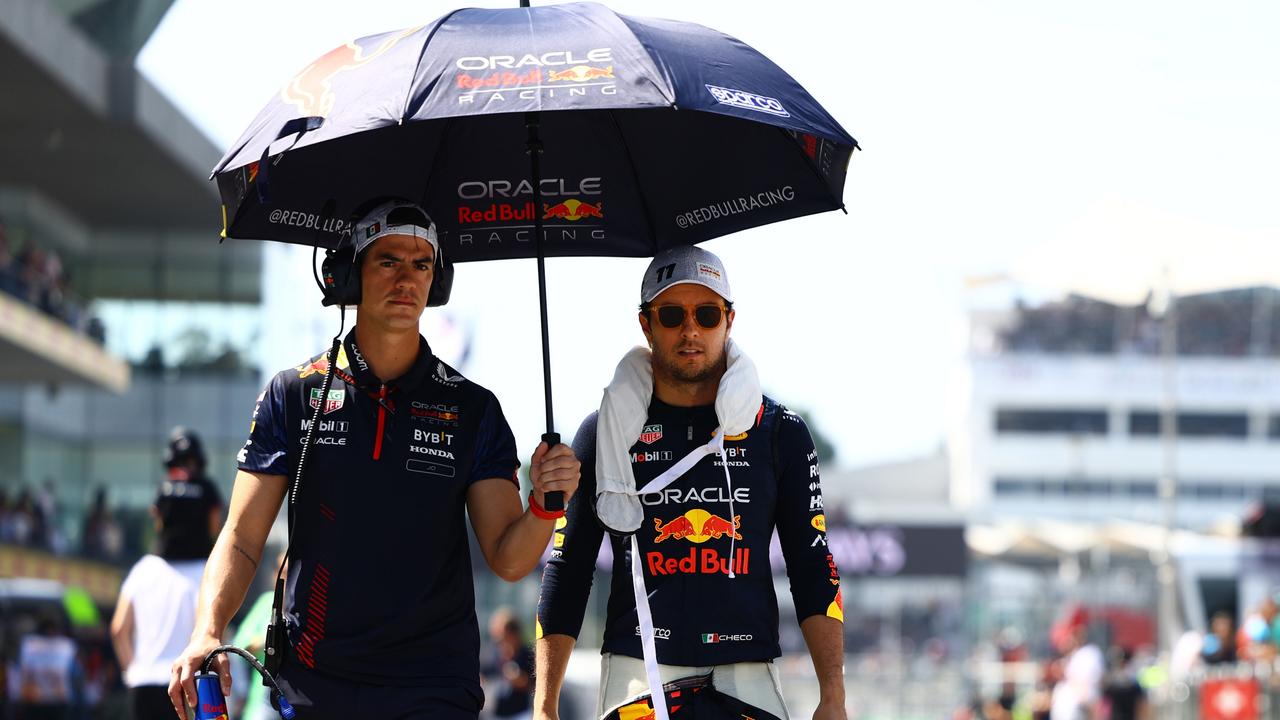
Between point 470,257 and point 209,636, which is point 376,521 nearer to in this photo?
point 209,636

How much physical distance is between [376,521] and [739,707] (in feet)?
3.70

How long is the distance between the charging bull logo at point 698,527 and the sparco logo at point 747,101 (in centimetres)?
111

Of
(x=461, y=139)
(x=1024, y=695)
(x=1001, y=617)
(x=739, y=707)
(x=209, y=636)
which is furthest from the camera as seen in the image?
(x=1001, y=617)

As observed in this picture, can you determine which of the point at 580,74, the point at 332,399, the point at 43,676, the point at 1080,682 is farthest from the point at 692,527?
the point at 1080,682

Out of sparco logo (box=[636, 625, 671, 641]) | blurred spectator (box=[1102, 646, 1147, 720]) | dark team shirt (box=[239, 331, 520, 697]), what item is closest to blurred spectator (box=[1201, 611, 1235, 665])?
blurred spectator (box=[1102, 646, 1147, 720])

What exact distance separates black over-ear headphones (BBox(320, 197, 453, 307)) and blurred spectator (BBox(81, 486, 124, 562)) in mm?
29699

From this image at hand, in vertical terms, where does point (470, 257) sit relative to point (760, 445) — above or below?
above

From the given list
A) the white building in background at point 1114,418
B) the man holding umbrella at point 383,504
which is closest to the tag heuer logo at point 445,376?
the man holding umbrella at point 383,504

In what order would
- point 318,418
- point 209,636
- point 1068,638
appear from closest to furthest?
1. point 209,636
2. point 318,418
3. point 1068,638

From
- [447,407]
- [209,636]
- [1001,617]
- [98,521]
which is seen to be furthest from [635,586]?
[1001,617]

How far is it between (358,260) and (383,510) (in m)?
0.67

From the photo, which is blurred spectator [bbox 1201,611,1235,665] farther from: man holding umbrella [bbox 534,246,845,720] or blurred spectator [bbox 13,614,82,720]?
man holding umbrella [bbox 534,246,845,720]

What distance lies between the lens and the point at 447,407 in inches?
184

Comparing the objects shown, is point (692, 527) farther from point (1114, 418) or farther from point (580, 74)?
point (1114, 418)
